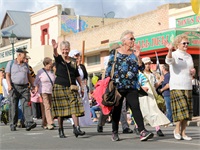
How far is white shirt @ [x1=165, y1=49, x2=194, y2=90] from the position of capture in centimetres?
905

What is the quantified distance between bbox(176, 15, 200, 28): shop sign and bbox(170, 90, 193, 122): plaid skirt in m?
18.2

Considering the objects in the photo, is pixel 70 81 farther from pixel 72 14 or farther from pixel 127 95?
pixel 72 14

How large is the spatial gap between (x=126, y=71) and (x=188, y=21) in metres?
19.6

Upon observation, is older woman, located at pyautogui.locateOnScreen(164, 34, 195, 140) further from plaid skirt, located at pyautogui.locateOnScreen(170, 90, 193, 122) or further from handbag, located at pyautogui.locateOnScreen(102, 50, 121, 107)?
handbag, located at pyautogui.locateOnScreen(102, 50, 121, 107)

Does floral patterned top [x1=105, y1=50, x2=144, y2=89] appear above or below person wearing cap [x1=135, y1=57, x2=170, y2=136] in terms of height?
above

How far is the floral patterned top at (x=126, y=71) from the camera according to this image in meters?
8.84

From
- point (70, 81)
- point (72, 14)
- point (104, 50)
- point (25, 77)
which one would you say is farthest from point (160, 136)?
point (72, 14)

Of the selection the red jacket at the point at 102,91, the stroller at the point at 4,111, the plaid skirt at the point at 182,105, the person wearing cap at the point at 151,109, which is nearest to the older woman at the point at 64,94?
the red jacket at the point at 102,91

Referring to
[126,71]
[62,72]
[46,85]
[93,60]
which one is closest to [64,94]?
[62,72]

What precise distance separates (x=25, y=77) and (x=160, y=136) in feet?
13.0

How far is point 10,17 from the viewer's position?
69.2m

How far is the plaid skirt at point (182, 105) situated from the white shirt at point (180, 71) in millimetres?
82

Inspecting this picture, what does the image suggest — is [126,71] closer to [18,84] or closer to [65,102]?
[65,102]

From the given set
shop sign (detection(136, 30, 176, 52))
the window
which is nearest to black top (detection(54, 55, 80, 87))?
shop sign (detection(136, 30, 176, 52))
